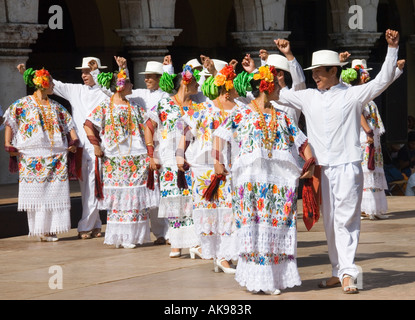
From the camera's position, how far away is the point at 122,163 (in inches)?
404

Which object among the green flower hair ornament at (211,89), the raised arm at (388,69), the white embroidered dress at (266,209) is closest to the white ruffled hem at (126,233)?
the green flower hair ornament at (211,89)

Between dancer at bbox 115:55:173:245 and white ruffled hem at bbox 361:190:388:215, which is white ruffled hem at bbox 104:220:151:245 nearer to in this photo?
dancer at bbox 115:55:173:245

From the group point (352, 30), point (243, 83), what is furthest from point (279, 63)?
point (352, 30)

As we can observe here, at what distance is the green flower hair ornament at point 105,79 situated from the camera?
33.6 ft

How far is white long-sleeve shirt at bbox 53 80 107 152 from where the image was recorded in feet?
36.7

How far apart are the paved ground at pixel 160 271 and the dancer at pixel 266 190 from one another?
17 centimetres

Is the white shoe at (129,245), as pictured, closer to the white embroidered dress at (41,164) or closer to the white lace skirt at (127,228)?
the white lace skirt at (127,228)

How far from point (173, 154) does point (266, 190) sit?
235 centimetres

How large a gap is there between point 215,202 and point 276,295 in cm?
147

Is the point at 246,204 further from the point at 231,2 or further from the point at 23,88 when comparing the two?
the point at 231,2

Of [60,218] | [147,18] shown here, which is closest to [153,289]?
[60,218]

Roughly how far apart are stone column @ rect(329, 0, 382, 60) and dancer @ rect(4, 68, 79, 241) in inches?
386

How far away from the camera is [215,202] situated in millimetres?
8531

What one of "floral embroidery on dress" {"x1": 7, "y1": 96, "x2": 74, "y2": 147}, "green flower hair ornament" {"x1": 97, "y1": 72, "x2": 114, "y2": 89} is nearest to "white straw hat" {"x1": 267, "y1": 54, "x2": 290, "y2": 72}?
"green flower hair ornament" {"x1": 97, "y1": 72, "x2": 114, "y2": 89}
